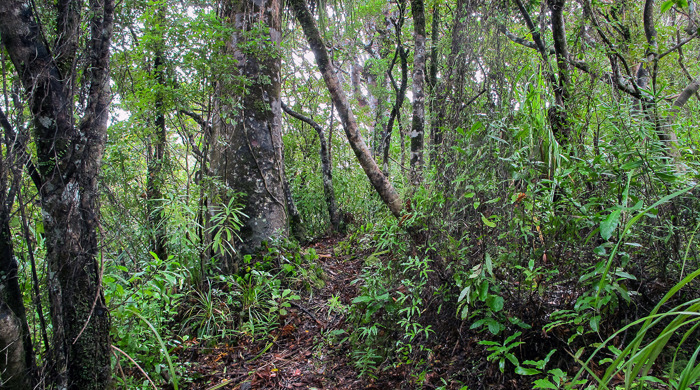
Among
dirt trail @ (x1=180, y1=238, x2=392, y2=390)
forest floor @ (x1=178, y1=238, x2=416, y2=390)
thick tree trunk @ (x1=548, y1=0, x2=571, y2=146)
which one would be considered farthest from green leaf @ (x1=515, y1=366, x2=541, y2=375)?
thick tree trunk @ (x1=548, y1=0, x2=571, y2=146)

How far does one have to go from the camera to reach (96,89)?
204cm

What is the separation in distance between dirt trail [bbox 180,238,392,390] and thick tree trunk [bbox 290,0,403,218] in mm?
1223

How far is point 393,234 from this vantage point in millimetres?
3258

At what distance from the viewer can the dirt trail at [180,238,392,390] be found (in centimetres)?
280

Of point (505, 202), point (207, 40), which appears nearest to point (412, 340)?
point (505, 202)

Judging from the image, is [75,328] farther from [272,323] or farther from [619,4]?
[619,4]

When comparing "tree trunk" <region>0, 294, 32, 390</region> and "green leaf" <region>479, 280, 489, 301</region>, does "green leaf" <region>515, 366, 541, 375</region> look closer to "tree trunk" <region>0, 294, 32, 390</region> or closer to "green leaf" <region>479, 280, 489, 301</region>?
"green leaf" <region>479, 280, 489, 301</region>

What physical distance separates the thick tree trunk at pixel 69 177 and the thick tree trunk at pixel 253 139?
207 cm

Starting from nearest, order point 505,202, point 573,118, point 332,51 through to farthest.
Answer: point 505,202 → point 573,118 → point 332,51

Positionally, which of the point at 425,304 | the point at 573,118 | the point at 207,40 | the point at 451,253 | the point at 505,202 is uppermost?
the point at 207,40

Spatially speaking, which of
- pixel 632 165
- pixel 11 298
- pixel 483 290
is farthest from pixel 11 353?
pixel 632 165

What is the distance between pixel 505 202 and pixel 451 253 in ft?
1.59

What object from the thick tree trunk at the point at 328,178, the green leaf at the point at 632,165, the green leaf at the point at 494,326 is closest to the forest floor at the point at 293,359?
the green leaf at the point at 494,326

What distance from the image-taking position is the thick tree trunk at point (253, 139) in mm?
4293
